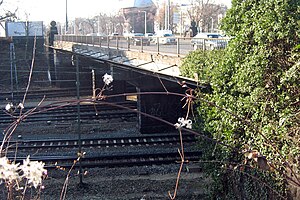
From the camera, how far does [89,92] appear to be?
32375 millimetres

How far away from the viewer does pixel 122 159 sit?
1380 cm

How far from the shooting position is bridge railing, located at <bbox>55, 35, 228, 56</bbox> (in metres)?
11.8

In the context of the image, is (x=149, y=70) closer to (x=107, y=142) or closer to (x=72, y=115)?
(x=107, y=142)

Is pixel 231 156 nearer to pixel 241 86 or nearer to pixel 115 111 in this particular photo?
pixel 241 86

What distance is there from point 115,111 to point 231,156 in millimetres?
15111

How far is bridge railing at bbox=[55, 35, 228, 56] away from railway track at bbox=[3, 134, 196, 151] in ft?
11.6

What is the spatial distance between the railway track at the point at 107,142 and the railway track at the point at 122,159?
1.73 m

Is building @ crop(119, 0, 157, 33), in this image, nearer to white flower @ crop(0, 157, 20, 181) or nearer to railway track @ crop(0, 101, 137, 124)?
railway track @ crop(0, 101, 137, 124)

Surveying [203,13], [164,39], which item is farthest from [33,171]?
[203,13]

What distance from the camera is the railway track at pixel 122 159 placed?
13.2 m

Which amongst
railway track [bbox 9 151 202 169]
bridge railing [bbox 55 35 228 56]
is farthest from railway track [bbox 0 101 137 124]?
railway track [bbox 9 151 202 169]

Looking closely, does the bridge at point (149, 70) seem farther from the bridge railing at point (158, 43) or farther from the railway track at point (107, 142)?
the railway track at point (107, 142)

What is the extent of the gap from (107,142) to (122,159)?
8.49 ft

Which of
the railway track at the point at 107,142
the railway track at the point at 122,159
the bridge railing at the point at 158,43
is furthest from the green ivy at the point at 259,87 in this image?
the railway track at the point at 107,142
